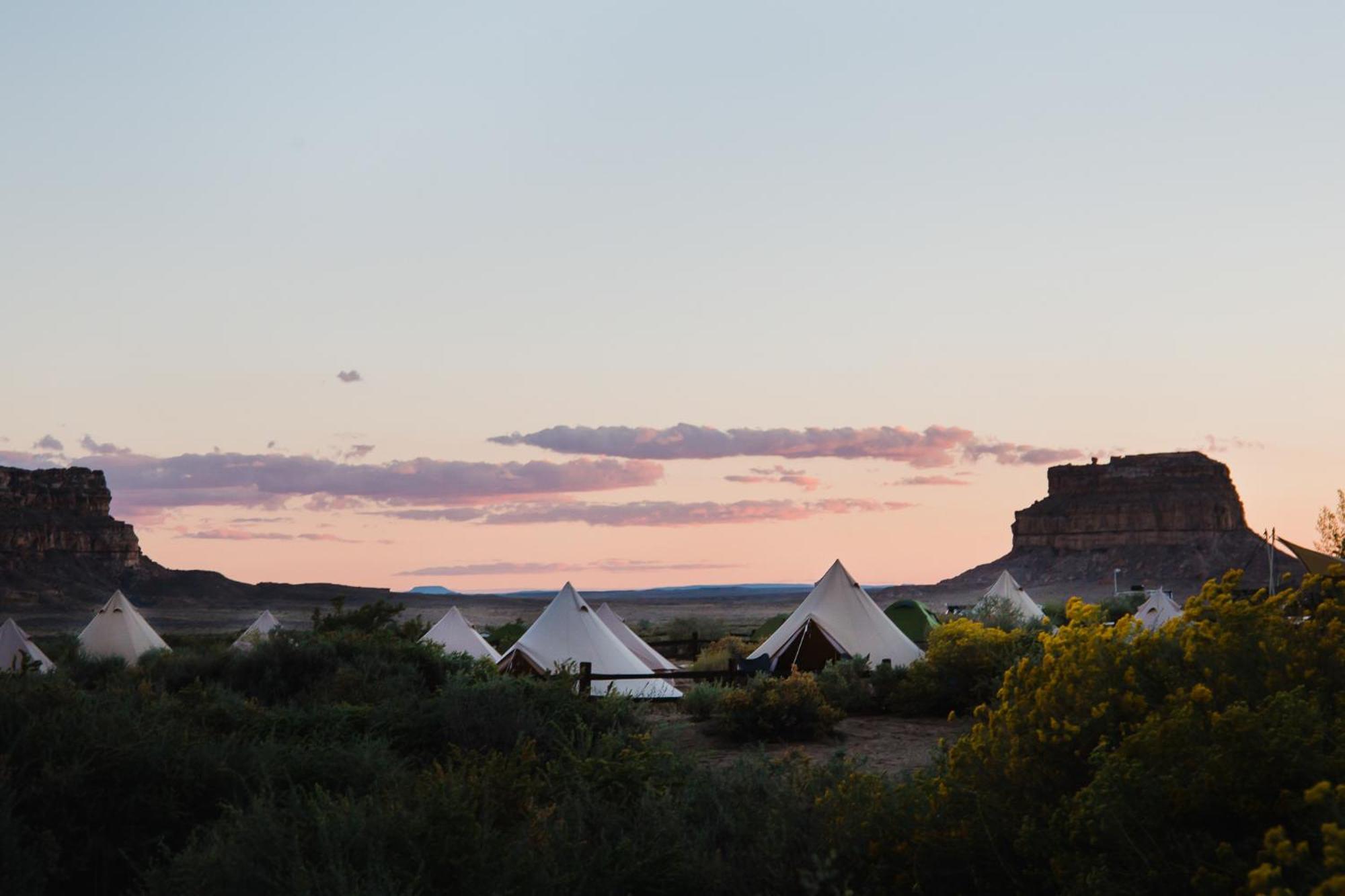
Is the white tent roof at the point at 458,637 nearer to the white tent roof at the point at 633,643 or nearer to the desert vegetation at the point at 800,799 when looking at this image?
the white tent roof at the point at 633,643

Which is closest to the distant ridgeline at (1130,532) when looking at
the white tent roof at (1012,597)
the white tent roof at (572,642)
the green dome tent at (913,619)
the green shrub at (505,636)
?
the white tent roof at (1012,597)

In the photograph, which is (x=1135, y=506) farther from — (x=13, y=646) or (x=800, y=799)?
(x=800, y=799)

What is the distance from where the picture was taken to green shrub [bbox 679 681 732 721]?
778 inches

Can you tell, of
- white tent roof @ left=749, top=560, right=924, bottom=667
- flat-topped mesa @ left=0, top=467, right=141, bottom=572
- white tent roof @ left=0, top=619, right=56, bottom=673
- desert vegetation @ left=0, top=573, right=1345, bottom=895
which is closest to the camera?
desert vegetation @ left=0, top=573, right=1345, bottom=895

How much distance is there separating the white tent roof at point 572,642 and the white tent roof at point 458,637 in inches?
145

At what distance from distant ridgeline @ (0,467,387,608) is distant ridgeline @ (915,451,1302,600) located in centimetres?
6745

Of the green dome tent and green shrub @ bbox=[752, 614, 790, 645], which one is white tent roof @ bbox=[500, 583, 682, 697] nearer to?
green shrub @ bbox=[752, 614, 790, 645]

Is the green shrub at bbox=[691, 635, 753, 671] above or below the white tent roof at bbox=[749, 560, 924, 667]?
below

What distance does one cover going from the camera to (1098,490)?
13438cm

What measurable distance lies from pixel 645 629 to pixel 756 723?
42727mm

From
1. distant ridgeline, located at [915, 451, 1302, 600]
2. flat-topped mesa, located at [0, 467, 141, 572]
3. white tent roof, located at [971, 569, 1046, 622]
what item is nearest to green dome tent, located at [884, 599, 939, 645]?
white tent roof, located at [971, 569, 1046, 622]

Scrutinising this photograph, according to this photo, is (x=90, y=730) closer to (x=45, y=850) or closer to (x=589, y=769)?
(x=45, y=850)

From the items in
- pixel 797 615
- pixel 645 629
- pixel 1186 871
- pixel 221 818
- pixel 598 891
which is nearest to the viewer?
pixel 1186 871

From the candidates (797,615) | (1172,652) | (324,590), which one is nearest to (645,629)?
(797,615)
